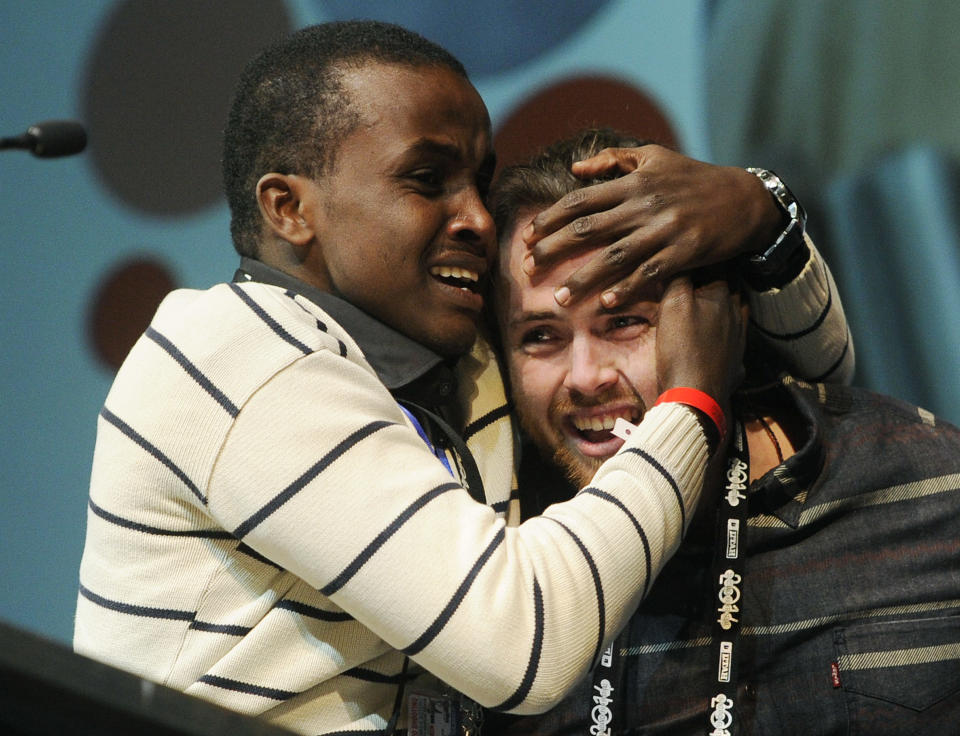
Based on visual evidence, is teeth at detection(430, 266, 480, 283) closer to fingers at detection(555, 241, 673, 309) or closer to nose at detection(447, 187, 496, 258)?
nose at detection(447, 187, 496, 258)

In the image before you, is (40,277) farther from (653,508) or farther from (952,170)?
(952,170)

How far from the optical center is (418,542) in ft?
3.68

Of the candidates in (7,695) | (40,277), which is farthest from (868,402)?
(40,277)

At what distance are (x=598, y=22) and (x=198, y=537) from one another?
1515mm

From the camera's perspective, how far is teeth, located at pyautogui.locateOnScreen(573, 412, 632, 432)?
63.5 inches

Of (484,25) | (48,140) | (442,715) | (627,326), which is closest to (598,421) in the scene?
(627,326)

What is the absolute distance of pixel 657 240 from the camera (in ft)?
5.02

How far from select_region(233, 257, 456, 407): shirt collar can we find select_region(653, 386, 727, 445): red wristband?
327mm

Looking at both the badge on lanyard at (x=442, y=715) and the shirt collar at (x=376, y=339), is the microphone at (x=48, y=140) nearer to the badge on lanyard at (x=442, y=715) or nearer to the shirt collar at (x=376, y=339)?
the shirt collar at (x=376, y=339)

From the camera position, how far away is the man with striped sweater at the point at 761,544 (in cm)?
148

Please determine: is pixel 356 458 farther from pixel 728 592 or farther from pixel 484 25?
pixel 484 25

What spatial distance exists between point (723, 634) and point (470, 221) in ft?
2.22

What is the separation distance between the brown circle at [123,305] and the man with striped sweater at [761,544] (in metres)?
1.10

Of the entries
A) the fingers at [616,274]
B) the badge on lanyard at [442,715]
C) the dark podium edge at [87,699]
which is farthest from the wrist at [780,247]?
the dark podium edge at [87,699]
